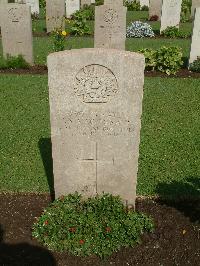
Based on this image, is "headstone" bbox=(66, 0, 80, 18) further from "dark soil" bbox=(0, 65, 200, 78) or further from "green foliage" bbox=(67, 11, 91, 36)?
"dark soil" bbox=(0, 65, 200, 78)

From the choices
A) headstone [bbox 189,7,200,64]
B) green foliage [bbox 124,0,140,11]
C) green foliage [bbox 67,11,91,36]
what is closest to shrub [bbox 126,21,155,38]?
green foliage [bbox 67,11,91,36]

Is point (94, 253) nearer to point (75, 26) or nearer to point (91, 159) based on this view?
point (91, 159)

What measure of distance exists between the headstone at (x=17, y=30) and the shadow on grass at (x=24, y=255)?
8053 mm

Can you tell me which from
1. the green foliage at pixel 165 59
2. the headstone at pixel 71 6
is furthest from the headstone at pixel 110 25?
the headstone at pixel 71 6

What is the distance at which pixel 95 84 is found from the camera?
363cm

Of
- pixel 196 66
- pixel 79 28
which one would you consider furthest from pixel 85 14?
pixel 196 66

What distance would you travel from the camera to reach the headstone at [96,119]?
3.53 m

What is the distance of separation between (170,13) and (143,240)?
13.4 meters

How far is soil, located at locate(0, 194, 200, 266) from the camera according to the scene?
3.80m

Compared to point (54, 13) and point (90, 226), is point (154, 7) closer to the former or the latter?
point (54, 13)

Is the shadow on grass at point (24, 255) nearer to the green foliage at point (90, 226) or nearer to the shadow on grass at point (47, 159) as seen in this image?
the green foliage at point (90, 226)

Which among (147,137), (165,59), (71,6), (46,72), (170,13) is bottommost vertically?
(147,137)

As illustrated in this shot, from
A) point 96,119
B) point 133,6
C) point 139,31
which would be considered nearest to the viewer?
point 96,119

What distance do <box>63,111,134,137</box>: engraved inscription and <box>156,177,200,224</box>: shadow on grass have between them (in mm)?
1392
